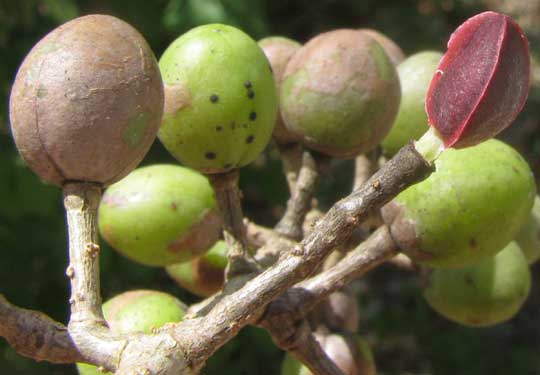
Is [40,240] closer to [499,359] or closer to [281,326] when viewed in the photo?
[281,326]

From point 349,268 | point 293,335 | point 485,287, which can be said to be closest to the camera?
point 293,335

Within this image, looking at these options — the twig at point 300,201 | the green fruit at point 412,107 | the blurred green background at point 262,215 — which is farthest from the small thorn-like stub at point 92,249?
the blurred green background at point 262,215

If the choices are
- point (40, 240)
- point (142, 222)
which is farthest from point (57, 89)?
point (40, 240)

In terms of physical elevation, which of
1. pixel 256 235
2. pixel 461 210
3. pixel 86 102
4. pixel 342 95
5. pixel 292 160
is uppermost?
pixel 86 102

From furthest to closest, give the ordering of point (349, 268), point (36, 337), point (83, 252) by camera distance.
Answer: point (349, 268), point (83, 252), point (36, 337)

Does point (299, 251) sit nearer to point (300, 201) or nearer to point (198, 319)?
point (198, 319)

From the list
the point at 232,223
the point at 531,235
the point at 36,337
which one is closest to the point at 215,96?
the point at 232,223
